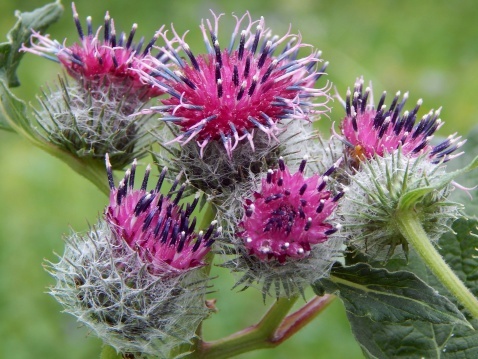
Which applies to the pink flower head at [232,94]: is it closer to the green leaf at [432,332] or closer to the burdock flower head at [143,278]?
the burdock flower head at [143,278]

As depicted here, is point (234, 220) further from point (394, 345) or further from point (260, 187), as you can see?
point (394, 345)

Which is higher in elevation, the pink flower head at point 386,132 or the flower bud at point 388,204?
the pink flower head at point 386,132

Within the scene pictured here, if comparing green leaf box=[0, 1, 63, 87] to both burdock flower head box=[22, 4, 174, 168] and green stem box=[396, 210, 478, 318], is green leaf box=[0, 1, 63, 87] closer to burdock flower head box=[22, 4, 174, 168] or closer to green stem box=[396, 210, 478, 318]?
burdock flower head box=[22, 4, 174, 168]

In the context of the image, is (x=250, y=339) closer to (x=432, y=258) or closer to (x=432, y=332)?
(x=432, y=332)

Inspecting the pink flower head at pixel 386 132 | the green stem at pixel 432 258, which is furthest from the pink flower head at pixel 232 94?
the green stem at pixel 432 258

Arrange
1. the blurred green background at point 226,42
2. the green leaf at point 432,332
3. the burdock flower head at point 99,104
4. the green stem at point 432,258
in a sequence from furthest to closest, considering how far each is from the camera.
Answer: the blurred green background at point 226,42
the burdock flower head at point 99,104
the green leaf at point 432,332
the green stem at point 432,258

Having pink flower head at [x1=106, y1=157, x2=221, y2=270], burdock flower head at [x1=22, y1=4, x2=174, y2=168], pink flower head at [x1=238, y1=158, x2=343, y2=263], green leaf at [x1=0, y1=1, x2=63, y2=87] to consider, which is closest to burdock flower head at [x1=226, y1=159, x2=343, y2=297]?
pink flower head at [x1=238, y1=158, x2=343, y2=263]
